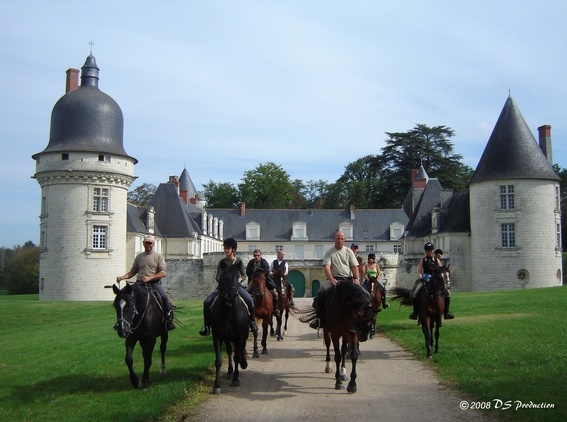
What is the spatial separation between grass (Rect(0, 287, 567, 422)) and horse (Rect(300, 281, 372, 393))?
1556mm

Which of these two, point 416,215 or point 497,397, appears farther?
point 416,215

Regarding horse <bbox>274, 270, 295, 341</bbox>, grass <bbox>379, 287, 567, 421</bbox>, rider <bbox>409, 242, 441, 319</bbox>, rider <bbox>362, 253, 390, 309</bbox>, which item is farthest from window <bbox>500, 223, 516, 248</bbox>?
rider <bbox>409, 242, 441, 319</bbox>

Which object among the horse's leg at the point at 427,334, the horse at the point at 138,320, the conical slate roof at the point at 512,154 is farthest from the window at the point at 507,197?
the horse at the point at 138,320

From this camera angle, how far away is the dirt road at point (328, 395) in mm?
7215

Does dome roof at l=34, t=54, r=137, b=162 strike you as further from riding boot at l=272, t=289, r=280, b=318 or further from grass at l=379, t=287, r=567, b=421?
riding boot at l=272, t=289, r=280, b=318

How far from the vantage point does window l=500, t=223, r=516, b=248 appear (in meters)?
39.1

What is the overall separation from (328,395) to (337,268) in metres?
2.08

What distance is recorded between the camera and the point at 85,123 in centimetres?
3888

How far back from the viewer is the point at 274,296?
13.3m

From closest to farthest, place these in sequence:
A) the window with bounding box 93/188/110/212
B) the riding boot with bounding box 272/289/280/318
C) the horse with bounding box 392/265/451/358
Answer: the horse with bounding box 392/265/451/358 → the riding boot with bounding box 272/289/280/318 → the window with bounding box 93/188/110/212

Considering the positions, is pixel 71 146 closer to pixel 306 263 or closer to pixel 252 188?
pixel 306 263

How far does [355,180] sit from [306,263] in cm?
3164

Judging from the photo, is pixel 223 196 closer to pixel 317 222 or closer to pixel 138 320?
pixel 317 222

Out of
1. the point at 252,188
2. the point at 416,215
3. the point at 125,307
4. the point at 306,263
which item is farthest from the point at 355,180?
the point at 125,307
